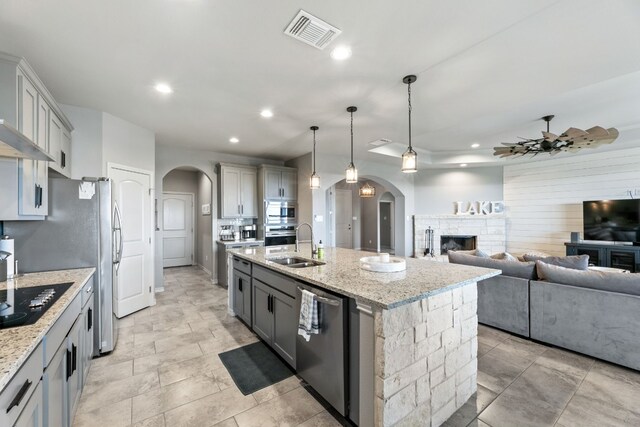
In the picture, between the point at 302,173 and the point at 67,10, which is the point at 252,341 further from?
the point at 302,173

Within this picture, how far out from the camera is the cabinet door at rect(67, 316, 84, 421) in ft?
5.42

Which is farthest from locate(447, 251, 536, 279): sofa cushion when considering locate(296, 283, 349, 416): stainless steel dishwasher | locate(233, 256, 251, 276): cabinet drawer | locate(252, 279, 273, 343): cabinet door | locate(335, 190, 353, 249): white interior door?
locate(335, 190, 353, 249): white interior door

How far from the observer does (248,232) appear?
232 inches

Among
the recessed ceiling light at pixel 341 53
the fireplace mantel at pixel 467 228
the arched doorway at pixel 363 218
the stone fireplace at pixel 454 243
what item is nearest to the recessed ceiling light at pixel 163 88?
the recessed ceiling light at pixel 341 53

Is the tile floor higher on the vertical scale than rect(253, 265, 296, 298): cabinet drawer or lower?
lower

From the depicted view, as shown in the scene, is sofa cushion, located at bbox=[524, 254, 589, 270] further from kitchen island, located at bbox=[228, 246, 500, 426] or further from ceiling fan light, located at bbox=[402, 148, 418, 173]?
ceiling fan light, located at bbox=[402, 148, 418, 173]

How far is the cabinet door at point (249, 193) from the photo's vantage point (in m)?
5.77

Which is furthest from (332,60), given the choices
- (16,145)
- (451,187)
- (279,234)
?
(451,187)

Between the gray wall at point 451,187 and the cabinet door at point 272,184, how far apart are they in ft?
13.5

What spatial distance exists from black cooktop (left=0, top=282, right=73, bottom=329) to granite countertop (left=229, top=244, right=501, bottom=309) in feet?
4.80

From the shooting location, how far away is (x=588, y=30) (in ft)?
6.63

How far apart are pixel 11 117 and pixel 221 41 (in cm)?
158

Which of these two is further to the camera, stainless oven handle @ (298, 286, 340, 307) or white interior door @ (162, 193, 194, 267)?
white interior door @ (162, 193, 194, 267)

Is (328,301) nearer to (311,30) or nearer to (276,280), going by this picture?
(276,280)
